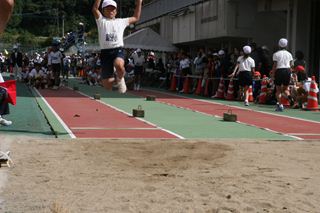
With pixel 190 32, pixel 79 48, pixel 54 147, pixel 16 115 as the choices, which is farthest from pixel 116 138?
pixel 79 48

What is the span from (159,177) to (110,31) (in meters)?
4.67

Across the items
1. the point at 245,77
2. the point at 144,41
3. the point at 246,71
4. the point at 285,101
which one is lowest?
the point at 285,101

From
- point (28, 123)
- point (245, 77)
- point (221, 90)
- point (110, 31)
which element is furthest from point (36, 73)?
point (110, 31)

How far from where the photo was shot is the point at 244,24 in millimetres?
29953

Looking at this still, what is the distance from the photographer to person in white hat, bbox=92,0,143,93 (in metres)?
11.1

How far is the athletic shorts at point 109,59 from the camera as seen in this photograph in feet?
36.9

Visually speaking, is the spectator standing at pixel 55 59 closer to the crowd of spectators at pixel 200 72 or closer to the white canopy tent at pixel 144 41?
the crowd of spectators at pixel 200 72

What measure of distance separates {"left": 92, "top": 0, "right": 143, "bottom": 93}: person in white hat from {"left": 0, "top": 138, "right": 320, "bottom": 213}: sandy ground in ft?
5.08

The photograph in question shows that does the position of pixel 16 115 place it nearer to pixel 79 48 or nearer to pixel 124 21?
pixel 124 21

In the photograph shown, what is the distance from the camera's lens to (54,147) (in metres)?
9.37

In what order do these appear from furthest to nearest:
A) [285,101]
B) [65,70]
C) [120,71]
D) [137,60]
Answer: [65,70] → [137,60] → [285,101] → [120,71]

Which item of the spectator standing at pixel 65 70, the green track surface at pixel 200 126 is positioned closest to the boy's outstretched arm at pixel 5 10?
the green track surface at pixel 200 126

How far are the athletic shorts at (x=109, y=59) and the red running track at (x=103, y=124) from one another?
1138mm

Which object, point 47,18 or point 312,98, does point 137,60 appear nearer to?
point 312,98
